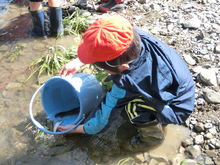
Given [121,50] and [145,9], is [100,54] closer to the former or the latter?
[121,50]

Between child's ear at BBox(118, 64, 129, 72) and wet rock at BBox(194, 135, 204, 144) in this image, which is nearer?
child's ear at BBox(118, 64, 129, 72)

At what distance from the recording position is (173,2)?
3.75 m

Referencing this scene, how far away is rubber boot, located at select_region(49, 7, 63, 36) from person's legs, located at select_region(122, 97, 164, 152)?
5.92 ft

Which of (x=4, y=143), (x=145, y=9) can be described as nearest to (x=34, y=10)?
(x=145, y=9)

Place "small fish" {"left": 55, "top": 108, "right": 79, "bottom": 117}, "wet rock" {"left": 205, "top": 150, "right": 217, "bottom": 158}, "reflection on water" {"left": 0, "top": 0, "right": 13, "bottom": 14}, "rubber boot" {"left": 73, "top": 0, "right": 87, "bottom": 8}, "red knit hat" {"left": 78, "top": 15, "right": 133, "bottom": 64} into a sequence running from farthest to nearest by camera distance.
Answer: "reflection on water" {"left": 0, "top": 0, "right": 13, "bottom": 14}
"rubber boot" {"left": 73, "top": 0, "right": 87, "bottom": 8}
"small fish" {"left": 55, "top": 108, "right": 79, "bottom": 117}
"wet rock" {"left": 205, "top": 150, "right": 217, "bottom": 158}
"red knit hat" {"left": 78, "top": 15, "right": 133, "bottom": 64}

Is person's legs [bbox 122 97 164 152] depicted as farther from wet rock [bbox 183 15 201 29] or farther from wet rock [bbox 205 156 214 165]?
wet rock [bbox 183 15 201 29]

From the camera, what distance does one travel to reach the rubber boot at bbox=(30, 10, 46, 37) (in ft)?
10.7

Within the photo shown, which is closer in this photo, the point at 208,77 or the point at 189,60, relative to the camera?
the point at 208,77

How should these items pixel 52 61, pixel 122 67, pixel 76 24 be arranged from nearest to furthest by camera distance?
pixel 122 67, pixel 52 61, pixel 76 24

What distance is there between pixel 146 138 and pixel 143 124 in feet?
0.65

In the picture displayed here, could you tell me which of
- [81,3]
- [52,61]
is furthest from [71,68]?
[81,3]

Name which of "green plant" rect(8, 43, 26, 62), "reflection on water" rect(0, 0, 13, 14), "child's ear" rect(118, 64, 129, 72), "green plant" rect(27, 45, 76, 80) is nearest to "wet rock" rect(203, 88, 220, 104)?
"child's ear" rect(118, 64, 129, 72)

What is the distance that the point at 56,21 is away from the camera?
329 centimetres

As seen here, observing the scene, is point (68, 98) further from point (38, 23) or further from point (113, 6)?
point (113, 6)
